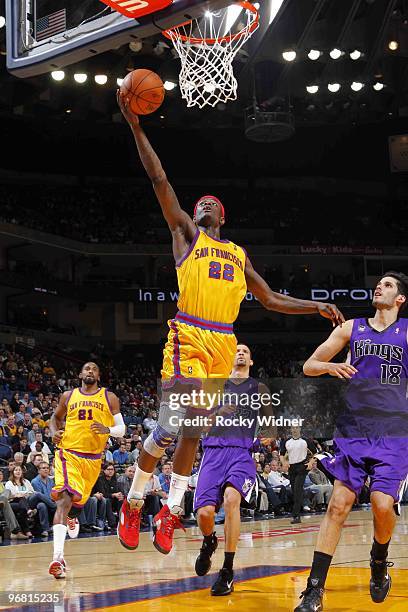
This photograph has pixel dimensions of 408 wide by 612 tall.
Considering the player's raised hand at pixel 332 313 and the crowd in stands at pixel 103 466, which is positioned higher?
the player's raised hand at pixel 332 313

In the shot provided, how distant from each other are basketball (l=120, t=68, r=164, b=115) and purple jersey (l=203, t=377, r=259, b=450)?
110 inches

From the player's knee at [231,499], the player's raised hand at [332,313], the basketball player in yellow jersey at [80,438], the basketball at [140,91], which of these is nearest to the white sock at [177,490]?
the player's knee at [231,499]

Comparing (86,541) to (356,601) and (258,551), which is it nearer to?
(258,551)

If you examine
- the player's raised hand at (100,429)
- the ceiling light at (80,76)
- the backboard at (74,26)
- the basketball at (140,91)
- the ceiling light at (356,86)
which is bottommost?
the player's raised hand at (100,429)

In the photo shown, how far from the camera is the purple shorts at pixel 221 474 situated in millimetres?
7152

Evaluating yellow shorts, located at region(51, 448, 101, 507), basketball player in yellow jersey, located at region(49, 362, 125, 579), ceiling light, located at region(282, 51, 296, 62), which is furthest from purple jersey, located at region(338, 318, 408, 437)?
ceiling light, located at region(282, 51, 296, 62)

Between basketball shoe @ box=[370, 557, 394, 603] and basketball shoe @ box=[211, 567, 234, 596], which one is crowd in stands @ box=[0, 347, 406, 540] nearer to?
basketball shoe @ box=[211, 567, 234, 596]

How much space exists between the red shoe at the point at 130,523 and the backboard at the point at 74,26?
13.2 ft

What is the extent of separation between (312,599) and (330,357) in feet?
5.42

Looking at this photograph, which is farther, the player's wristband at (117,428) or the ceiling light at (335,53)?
the ceiling light at (335,53)

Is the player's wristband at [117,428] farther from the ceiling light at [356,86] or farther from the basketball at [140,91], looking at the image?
the ceiling light at [356,86]

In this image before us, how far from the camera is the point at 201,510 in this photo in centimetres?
711

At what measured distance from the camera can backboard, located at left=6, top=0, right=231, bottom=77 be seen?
704 cm

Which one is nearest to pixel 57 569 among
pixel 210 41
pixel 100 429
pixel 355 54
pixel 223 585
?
pixel 100 429
